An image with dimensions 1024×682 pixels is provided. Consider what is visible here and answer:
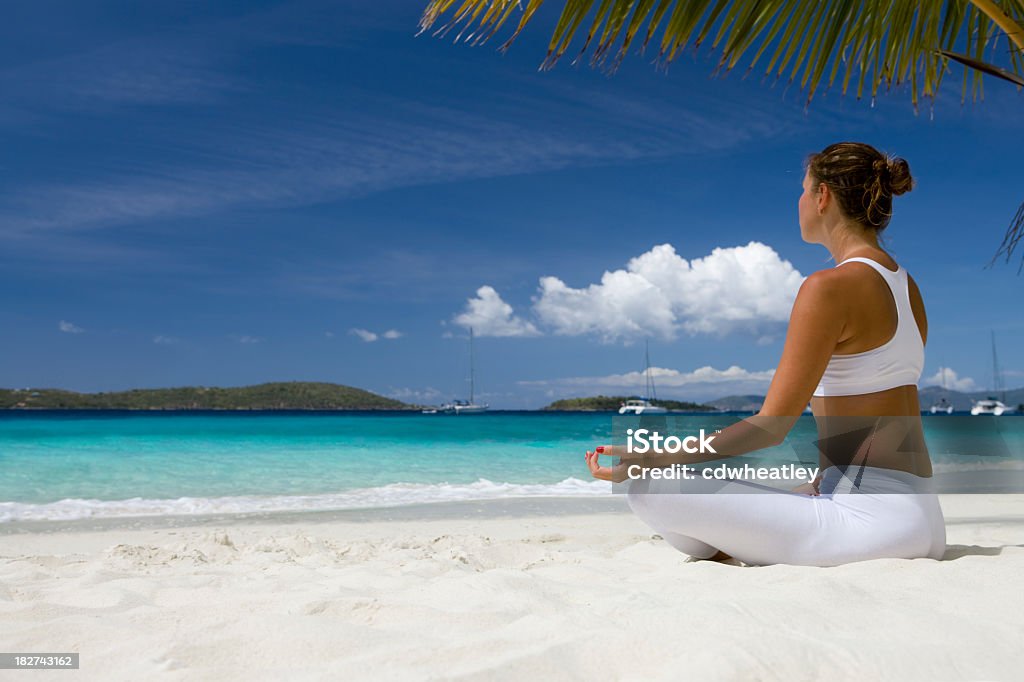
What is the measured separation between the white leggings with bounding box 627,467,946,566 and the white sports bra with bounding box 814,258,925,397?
265 millimetres

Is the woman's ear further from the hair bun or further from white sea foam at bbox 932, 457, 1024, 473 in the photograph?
white sea foam at bbox 932, 457, 1024, 473

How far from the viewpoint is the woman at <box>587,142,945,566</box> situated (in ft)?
6.81

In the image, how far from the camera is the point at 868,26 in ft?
12.3

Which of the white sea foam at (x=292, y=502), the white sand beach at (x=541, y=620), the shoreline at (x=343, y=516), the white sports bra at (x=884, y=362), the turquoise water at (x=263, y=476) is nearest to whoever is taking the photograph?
the white sand beach at (x=541, y=620)

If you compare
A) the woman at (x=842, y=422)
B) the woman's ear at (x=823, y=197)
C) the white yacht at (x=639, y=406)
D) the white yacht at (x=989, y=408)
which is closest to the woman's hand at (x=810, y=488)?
the woman at (x=842, y=422)

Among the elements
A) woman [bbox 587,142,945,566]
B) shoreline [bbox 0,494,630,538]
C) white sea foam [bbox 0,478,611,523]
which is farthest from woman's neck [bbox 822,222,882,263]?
white sea foam [bbox 0,478,611,523]

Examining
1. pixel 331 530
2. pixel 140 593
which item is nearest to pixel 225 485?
pixel 331 530

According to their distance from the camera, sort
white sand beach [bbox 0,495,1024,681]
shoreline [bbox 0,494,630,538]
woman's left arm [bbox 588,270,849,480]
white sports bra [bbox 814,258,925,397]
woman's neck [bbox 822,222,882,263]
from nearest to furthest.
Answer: white sand beach [bbox 0,495,1024,681] → woman's left arm [bbox 588,270,849,480] → white sports bra [bbox 814,258,925,397] → woman's neck [bbox 822,222,882,263] → shoreline [bbox 0,494,630,538]

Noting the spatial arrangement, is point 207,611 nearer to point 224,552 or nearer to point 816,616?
point 816,616

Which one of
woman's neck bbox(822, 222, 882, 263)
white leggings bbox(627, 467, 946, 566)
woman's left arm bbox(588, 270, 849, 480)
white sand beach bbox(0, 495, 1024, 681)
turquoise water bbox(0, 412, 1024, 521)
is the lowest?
turquoise water bbox(0, 412, 1024, 521)

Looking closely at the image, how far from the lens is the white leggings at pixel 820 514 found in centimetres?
226

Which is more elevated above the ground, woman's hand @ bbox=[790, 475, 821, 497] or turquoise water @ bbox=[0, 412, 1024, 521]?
woman's hand @ bbox=[790, 475, 821, 497]

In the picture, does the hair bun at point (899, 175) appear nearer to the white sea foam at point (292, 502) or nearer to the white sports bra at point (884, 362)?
the white sports bra at point (884, 362)

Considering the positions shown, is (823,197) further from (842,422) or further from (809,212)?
(842,422)
